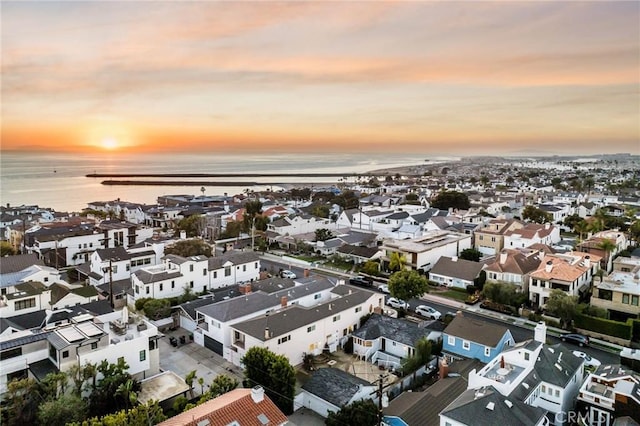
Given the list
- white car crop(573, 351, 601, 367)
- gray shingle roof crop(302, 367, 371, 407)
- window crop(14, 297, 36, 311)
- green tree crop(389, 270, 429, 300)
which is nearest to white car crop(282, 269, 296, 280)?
green tree crop(389, 270, 429, 300)

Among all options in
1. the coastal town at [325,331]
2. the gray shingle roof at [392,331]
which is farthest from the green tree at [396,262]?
the gray shingle roof at [392,331]

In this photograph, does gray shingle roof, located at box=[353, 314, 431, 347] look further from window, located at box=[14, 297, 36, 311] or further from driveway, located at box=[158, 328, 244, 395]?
window, located at box=[14, 297, 36, 311]

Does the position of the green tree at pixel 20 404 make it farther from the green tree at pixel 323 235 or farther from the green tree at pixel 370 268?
the green tree at pixel 323 235

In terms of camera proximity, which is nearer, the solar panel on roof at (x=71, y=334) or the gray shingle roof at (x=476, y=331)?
the solar panel on roof at (x=71, y=334)

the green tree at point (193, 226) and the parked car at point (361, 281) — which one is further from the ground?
the green tree at point (193, 226)

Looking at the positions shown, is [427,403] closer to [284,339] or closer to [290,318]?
[284,339]

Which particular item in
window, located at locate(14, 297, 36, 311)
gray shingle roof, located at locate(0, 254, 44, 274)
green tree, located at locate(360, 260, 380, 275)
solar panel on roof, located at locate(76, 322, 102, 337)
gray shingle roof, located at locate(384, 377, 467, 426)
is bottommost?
green tree, located at locate(360, 260, 380, 275)

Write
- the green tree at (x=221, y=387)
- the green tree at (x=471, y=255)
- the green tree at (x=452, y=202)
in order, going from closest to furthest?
the green tree at (x=221, y=387) → the green tree at (x=471, y=255) → the green tree at (x=452, y=202)

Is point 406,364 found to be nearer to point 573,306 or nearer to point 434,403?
point 434,403
